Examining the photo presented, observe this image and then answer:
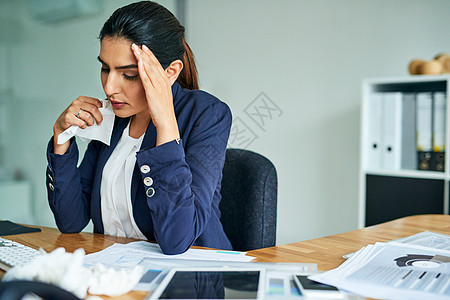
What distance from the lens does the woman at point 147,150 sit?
3.11 feet

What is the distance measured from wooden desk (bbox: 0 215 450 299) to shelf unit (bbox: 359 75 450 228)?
981mm

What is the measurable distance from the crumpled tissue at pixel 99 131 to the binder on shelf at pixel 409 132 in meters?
1.60

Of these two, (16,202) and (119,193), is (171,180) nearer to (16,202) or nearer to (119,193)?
(119,193)

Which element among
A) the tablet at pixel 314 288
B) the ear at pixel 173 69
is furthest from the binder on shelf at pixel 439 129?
the tablet at pixel 314 288

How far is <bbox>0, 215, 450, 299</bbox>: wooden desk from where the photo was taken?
89 cm

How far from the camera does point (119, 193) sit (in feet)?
3.83

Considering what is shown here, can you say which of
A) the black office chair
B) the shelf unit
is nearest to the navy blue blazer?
the black office chair

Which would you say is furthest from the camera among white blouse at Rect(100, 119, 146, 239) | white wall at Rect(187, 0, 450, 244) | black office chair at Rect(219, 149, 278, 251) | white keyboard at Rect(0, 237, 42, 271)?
white wall at Rect(187, 0, 450, 244)

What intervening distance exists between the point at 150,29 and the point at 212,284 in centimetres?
64

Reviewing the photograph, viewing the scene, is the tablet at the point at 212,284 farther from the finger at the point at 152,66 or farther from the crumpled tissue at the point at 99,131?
the crumpled tissue at the point at 99,131

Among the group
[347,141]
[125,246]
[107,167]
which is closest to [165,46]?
[107,167]

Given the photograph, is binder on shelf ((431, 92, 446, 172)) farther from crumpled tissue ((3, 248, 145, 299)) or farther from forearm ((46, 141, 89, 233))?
crumpled tissue ((3, 248, 145, 299))

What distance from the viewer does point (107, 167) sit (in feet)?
3.97

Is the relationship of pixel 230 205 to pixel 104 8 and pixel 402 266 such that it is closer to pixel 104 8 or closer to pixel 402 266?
pixel 402 266
